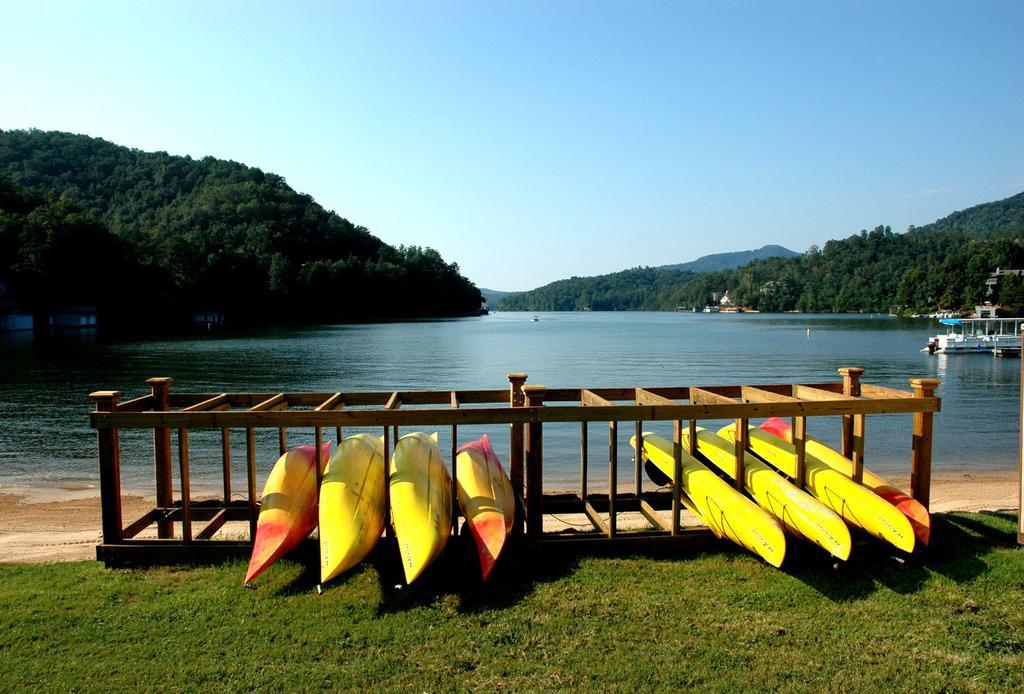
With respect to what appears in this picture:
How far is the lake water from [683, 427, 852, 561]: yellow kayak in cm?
755

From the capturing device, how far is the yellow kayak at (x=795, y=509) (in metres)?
5.57

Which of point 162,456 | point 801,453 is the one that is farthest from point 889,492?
point 162,456

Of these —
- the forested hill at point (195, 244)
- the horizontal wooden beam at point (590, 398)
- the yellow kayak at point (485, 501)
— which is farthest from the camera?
the forested hill at point (195, 244)

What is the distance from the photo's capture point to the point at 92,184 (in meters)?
141

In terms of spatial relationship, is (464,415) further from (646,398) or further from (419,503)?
(646,398)

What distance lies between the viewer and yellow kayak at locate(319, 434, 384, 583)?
215 inches

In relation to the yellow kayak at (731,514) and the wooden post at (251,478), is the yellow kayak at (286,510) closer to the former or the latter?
the wooden post at (251,478)

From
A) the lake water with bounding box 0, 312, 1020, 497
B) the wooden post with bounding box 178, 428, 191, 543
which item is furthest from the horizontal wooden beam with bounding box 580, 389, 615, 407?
the lake water with bounding box 0, 312, 1020, 497

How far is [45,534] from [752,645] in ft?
27.6

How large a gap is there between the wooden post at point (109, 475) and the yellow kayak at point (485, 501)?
3026 millimetres

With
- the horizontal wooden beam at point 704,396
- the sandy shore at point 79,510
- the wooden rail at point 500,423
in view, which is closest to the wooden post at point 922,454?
the wooden rail at point 500,423

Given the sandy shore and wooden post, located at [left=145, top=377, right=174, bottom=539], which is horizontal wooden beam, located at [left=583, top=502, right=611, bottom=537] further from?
wooden post, located at [left=145, top=377, right=174, bottom=539]

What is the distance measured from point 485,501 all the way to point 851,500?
3.21 m

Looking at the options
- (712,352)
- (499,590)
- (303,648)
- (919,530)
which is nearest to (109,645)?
(303,648)
